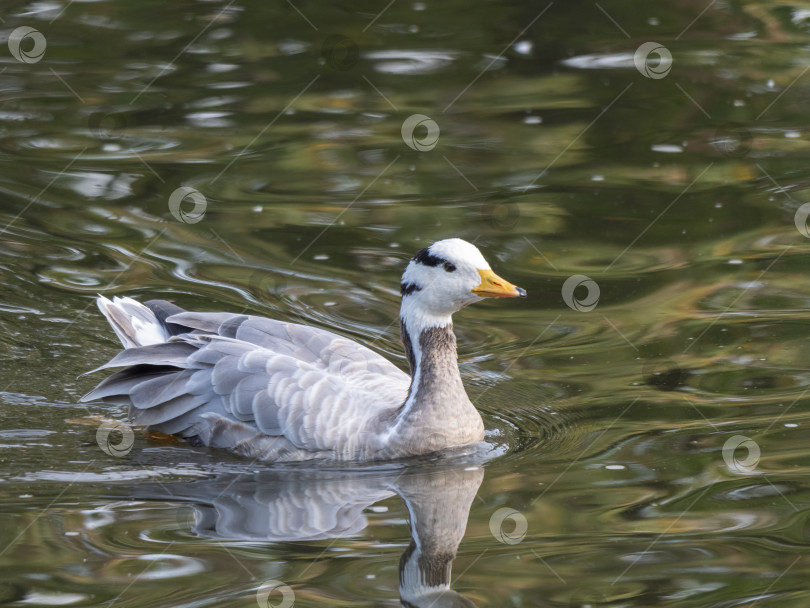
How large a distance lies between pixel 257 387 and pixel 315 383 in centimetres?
39

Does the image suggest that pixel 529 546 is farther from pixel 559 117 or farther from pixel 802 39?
pixel 802 39

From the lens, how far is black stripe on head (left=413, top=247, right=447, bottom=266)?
27.0 feet

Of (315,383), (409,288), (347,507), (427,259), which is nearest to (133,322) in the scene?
(315,383)

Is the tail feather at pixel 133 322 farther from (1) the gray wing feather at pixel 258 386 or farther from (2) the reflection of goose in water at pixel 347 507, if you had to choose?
(2) the reflection of goose in water at pixel 347 507

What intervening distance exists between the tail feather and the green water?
531 mm

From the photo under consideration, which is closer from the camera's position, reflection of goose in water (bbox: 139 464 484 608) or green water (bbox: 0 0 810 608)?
reflection of goose in water (bbox: 139 464 484 608)

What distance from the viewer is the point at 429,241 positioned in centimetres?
1117

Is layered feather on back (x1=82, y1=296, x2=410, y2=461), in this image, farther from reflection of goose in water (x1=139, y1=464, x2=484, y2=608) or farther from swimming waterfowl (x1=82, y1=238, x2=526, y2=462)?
reflection of goose in water (x1=139, y1=464, x2=484, y2=608)

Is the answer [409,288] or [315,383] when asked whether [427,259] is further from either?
[315,383]

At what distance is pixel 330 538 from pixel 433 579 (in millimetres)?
692

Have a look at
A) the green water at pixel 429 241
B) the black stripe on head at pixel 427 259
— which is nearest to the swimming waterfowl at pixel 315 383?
the black stripe on head at pixel 427 259

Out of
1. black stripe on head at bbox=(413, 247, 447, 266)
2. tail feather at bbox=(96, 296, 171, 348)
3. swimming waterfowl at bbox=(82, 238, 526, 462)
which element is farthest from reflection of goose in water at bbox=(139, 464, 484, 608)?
tail feather at bbox=(96, 296, 171, 348)

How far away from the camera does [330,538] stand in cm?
693

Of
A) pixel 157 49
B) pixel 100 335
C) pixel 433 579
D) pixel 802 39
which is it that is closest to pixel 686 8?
pixel 802 39
